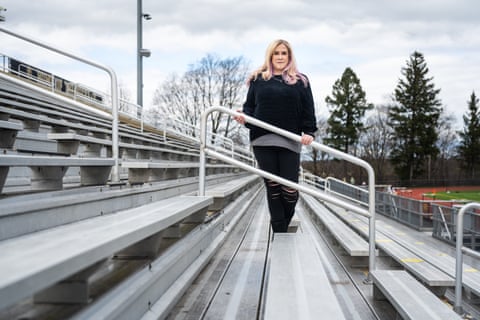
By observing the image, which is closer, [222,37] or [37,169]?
[37,169]

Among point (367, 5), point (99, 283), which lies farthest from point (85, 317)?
point (367, 5)

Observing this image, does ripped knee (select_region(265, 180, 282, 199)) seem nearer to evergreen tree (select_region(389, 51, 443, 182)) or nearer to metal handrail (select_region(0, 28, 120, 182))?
metal handrail (select_region(0, 28, 120, 182))

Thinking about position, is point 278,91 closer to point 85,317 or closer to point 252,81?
point 252,81

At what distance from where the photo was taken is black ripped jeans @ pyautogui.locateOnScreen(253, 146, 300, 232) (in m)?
3.25

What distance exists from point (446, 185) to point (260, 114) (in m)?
51.4

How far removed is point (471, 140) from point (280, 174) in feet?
182

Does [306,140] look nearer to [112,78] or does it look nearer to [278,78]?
[278,78]

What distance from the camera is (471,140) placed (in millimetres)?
51000

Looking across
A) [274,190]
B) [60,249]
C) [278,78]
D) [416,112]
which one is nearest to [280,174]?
[274,190]

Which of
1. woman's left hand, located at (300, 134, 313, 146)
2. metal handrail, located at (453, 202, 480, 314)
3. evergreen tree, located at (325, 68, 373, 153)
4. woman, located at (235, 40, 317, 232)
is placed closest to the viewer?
metal handrail, located at (453, 202, 480, 314)

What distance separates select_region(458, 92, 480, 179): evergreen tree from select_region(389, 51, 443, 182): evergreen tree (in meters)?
9.73

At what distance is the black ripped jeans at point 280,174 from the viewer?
10.7ft

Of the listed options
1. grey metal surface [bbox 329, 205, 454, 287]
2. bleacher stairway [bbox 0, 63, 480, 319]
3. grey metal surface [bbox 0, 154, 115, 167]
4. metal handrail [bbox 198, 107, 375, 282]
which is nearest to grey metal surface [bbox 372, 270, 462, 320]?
bleacher stairway [bbox 0, 63, 480, 319]

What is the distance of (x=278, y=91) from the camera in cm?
321
